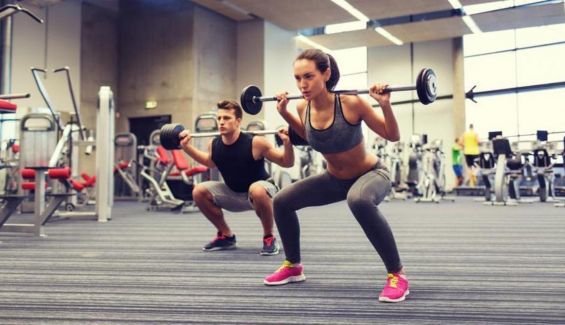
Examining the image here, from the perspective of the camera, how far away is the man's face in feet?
9.02

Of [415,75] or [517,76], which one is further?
[415,75]

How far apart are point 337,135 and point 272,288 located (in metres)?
0.64

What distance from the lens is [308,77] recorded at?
5.95 ft

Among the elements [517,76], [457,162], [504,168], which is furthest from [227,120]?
[517,76]

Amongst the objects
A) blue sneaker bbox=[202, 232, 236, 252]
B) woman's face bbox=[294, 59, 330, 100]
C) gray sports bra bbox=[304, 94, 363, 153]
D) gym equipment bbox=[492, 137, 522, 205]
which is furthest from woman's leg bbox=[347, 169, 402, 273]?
gym equipment bbox=[492, 137, 522, 205]

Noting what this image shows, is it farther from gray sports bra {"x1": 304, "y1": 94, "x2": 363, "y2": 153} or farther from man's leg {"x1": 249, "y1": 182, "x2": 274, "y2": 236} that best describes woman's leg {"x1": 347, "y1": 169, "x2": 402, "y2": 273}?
man's leg {"x1": 249, "y1": 182, "x2": 274, "y2": 236}

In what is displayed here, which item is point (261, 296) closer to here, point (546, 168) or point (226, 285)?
point (226, 285)

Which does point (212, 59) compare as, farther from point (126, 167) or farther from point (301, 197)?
point (301, 197)

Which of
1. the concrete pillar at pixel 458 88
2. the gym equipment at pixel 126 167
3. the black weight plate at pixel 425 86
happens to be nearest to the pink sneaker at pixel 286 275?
the black weight plate at pixel 425 86

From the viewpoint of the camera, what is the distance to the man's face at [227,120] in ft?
9.02

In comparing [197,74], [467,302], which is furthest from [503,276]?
[197,74]

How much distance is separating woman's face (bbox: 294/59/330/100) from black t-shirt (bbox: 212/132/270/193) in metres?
1.04

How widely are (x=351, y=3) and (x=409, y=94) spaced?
14.1 ft

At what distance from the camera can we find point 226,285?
1.99 m
